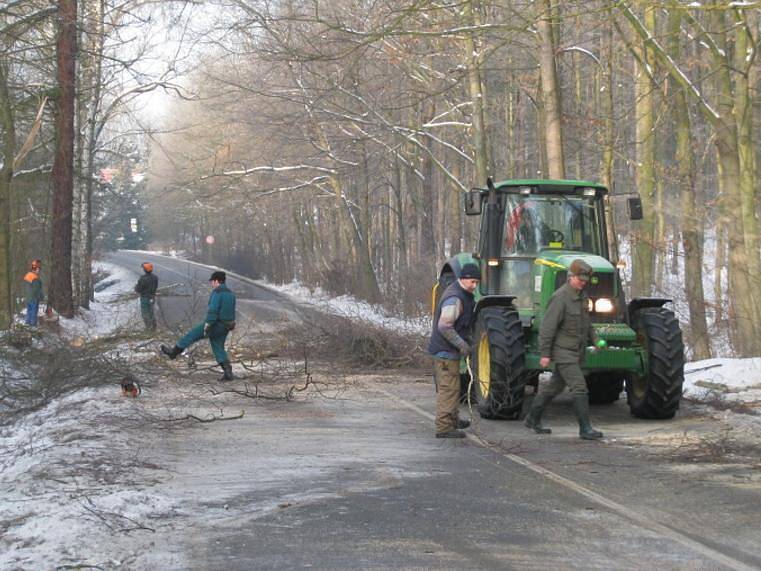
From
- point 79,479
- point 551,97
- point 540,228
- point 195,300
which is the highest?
point 551,97

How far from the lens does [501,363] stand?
41.9 feet

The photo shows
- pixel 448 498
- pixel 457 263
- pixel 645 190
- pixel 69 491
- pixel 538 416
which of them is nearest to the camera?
pixel 69 491

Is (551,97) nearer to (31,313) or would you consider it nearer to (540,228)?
(540,228)

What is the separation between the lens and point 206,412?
13922 millimetres

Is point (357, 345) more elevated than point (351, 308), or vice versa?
point (351, 308)

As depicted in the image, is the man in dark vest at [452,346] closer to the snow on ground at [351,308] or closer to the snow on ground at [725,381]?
the snow on ground at [725,381]

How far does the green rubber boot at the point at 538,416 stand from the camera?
39.7 feet

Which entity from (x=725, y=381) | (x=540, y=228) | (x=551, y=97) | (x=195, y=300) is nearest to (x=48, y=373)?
(x=540, y=228)

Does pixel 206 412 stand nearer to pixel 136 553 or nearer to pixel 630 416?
pixel 630 416

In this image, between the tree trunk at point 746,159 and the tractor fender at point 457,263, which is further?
the tree trunk at point 746,159

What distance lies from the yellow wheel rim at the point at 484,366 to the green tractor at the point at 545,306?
13mm

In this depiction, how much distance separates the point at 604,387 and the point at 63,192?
20308 mm

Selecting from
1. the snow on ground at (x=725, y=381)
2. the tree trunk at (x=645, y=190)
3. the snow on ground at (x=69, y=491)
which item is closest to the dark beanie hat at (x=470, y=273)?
the snow on ground at (x=69, y=491)

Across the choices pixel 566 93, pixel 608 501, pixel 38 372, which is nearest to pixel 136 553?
pixel 608 501
